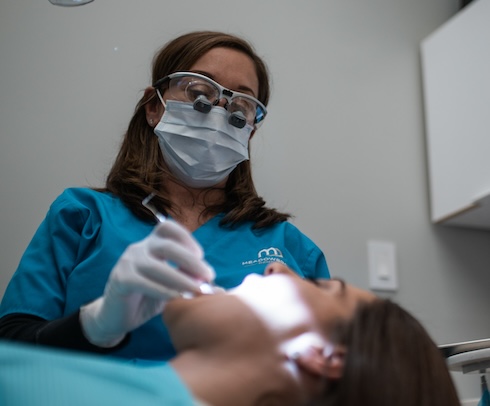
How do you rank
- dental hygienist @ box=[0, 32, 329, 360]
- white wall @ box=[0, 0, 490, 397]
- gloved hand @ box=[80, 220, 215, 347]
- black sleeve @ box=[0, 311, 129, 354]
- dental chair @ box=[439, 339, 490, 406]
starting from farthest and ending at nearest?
white wall @ box=[0, 0, 490, 397], dental chair @ box=[439, 339, 490, 406], dental hygienist @ box=[0, 32, 329, 360], black sleeve @ box=[0, 311, 129, 354], gloved hand @ box=[80, 220, 215, 347]

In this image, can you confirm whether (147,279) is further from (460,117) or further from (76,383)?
(460,117)

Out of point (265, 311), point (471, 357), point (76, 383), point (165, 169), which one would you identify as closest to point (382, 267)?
point (471, 357)

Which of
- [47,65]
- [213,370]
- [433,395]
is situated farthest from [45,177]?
[433,395]

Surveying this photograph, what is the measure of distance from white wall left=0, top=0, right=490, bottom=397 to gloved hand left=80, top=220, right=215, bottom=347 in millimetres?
864

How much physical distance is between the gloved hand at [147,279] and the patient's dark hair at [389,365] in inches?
10.0

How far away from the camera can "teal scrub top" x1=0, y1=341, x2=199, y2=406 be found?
2.68ft

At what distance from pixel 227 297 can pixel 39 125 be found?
3.82ft

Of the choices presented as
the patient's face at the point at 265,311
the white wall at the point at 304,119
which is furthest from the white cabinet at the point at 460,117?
the patient's face at the point at 265,311

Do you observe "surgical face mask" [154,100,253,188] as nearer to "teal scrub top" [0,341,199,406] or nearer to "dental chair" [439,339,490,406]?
"dental chair" [439,339,490,406]

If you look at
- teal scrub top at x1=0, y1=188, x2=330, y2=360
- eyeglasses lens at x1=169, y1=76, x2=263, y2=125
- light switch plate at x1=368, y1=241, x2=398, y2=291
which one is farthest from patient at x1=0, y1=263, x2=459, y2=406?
light switch plate at x1=368, y1=241, x2=398, y2=291


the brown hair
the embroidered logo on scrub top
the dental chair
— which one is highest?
the brown hair

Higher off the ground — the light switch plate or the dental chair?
the light switch plate

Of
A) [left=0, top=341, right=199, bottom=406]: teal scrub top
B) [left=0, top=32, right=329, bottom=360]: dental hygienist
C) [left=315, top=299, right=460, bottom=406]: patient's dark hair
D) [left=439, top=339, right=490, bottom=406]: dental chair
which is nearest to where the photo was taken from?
[left=0, top=341, right=199, bottom=406]: teal scrub top

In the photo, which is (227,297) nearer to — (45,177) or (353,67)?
(45,177)
